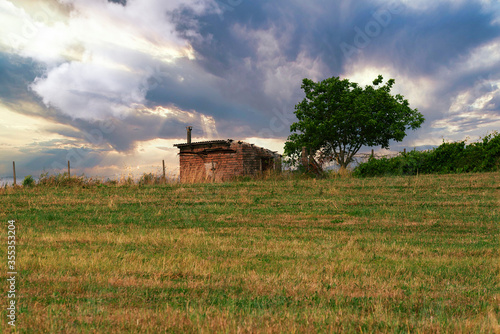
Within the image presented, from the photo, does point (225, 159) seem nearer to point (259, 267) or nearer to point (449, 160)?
point (449, 160)

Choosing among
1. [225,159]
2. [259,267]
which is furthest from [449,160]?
[259,267]

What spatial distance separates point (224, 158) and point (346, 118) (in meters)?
15.8

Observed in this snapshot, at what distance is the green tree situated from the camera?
43.8 metres

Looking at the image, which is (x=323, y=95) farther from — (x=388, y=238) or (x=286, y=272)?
(x=286, y=272)

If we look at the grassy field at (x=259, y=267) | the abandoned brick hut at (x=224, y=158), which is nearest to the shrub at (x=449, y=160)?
the abandoned brick hut at (x=224, y=158)

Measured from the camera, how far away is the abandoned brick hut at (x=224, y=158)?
117ft

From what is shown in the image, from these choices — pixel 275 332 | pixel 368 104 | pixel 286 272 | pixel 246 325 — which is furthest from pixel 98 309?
pixel 368 104

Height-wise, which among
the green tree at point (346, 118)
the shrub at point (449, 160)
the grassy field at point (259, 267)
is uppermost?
the green tree at point (346, 118)

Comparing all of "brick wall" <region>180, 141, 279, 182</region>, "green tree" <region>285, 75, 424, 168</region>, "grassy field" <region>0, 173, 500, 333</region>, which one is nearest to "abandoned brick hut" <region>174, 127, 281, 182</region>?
"brick wall" <region>180, 141, 279, 182</region>

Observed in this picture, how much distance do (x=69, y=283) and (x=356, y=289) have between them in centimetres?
394

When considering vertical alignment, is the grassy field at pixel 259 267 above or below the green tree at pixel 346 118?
below

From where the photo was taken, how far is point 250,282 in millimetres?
5531

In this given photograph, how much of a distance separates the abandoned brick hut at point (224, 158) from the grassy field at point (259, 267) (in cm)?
2056

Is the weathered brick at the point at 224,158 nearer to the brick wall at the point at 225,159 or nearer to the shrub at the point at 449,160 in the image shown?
the brick wall at the point at 225,159
